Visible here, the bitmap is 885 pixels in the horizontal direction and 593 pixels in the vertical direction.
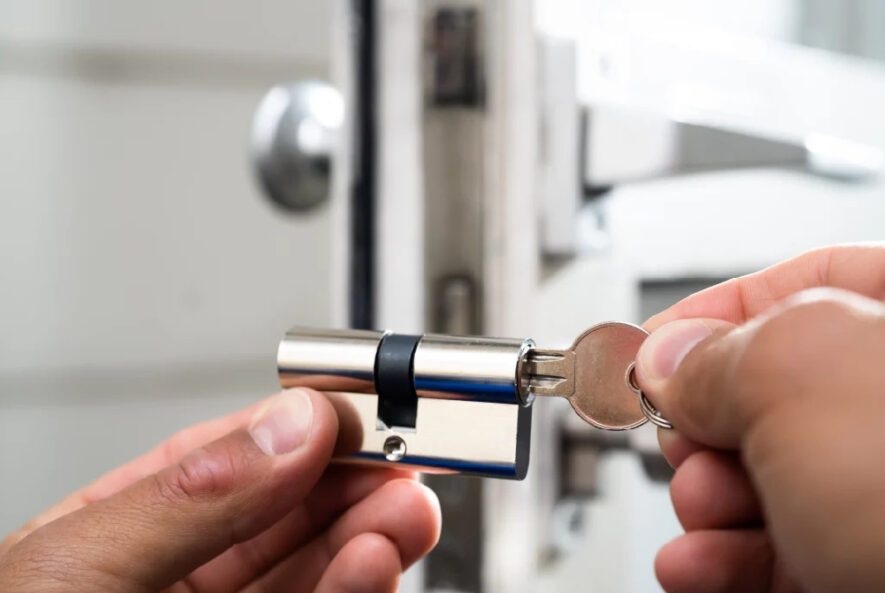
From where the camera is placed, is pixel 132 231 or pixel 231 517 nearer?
pixel 231 517

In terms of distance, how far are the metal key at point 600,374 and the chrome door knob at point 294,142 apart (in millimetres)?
301

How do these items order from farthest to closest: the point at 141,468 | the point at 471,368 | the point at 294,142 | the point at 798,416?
the point at 294,142 < the point at 141,468 < the point at 471,368 < the point at 798,416

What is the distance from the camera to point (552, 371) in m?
0.30

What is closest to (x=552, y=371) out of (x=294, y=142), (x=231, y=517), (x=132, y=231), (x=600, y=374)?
(x=600, y=374)

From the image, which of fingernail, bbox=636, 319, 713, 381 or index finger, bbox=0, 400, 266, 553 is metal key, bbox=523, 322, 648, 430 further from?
index finger, bbox=0, 400, 266, 553

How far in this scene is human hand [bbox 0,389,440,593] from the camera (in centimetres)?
31

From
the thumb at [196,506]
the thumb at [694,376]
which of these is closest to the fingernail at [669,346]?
the thumb at [694,376]

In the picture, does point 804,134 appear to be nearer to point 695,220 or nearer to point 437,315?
point 695,220

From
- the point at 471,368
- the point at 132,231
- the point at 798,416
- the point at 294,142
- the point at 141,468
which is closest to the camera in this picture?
the point at 798,416

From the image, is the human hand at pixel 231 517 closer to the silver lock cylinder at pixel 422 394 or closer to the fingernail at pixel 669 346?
the silver lock cylinder at pixel 422 394

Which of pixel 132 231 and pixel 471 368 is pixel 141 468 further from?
pixel 132 231

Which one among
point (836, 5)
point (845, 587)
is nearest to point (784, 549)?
point (845, 587)

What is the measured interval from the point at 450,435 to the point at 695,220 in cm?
30

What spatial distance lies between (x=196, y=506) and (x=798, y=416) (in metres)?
0.21
